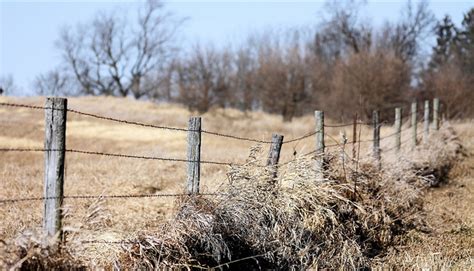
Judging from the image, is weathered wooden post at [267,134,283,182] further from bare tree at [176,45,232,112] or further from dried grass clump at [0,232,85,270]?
bare tree at [176,45,232,112]

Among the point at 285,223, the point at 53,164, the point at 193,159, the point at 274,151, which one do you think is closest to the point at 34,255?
the point at 53,164

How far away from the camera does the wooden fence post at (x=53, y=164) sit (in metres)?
4.82

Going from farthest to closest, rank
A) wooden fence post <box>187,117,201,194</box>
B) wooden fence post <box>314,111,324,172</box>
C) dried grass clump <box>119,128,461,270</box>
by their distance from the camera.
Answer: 1. wooden fence post <box>314,111,324,172</box>
2. wooden fence post <box>187,117,201,194</box>
3. dried grass clump <box>119,128,461,270</box>

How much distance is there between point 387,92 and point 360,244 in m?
28.0

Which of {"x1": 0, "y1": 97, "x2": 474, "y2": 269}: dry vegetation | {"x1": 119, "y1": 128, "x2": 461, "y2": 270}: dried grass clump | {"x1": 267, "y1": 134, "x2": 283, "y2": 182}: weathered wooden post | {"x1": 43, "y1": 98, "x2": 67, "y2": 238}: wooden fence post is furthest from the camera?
{"x1": 267, "y1": 134, "x2": 283, "y2": 182}: weathered wooden post

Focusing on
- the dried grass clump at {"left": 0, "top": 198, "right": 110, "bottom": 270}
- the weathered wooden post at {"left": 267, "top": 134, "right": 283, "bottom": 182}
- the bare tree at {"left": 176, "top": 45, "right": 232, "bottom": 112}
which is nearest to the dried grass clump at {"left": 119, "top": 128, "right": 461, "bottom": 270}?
the weathered wooden post at {"left": 267, "top": 134, "right": 283, "bottom": 182}

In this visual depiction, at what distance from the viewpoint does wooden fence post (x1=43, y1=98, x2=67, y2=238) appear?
482cm

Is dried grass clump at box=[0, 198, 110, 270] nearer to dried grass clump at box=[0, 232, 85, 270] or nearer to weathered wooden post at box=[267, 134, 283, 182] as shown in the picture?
dried grass clump at box=[0, 232, 85, 270]

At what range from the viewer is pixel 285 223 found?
6.70 metres

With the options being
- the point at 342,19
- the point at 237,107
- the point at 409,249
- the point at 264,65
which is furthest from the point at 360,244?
the point at 342,19

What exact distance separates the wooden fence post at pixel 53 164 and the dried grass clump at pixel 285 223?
0.77m

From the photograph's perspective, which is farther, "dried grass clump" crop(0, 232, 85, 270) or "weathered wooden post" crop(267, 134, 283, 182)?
"weathered wooden post" crop(267, 134, 283, 182)

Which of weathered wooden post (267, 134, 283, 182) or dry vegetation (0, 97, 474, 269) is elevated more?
weathered wooden post (267, 134, 283, 182)

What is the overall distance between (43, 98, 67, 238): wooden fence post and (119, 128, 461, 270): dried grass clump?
2.53 feet
